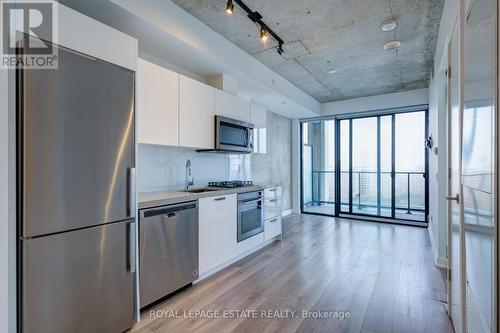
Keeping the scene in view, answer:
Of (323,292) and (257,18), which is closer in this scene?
(323,292)

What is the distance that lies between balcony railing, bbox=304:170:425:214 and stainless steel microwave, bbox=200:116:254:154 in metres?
3.30

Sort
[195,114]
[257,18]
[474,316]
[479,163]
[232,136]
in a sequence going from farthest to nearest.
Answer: [232,136] → [195,114] → [257,18] → [474,316] → [479,163]

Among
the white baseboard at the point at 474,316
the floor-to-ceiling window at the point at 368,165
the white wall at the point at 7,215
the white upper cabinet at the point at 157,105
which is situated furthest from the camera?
the floor-to-ceiling window at the point at 368,165

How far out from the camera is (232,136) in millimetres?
3453

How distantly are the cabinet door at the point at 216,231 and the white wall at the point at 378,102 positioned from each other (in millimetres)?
4068

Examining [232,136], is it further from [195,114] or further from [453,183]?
[453,183]

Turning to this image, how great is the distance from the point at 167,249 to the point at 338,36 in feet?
10.2

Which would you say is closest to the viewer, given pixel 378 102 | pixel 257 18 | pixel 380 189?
pixel 257 18

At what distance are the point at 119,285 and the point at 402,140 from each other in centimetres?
575

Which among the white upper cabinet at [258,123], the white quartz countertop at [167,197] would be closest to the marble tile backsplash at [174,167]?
the white quartz countertop at [167,197]

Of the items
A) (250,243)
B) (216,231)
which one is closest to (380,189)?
(250,243)

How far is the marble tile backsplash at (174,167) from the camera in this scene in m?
2.81

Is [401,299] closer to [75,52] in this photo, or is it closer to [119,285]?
[119,285]

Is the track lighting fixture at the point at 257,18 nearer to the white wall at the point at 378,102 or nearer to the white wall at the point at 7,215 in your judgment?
the white wall at the point at 7,215
